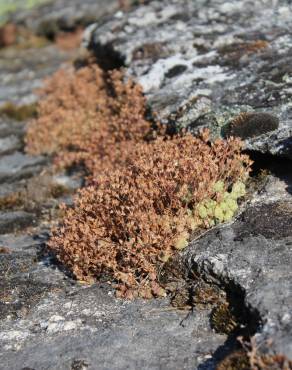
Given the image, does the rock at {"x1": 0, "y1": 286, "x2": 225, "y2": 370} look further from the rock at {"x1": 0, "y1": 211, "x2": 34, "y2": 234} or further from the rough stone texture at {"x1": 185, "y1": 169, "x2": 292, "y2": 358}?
the rock at {"x1": 0, "y1": 211, "x2": 34, "y2": 234}

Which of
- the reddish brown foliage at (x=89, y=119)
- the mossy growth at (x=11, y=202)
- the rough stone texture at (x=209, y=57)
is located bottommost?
the mossy growth at (x=11, y=202)

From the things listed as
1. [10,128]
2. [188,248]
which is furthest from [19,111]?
[188,248]

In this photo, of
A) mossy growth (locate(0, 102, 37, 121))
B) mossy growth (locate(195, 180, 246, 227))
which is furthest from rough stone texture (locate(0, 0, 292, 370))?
mossy growth (locate(0, 102, 37, 121))

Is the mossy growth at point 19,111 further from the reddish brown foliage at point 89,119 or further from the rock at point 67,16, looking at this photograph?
the rock at point 67,16

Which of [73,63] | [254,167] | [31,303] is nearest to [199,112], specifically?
[254,167]

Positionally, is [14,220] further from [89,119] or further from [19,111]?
[19,111]

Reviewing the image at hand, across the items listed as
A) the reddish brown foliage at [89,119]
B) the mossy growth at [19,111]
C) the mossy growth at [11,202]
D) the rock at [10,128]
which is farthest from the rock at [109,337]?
the mossy growth at [19,111]

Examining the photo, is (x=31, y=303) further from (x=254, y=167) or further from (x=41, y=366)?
(x=254, y=167)

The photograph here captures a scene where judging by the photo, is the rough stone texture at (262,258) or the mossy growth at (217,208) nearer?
the rough stone texture at (262,258)
